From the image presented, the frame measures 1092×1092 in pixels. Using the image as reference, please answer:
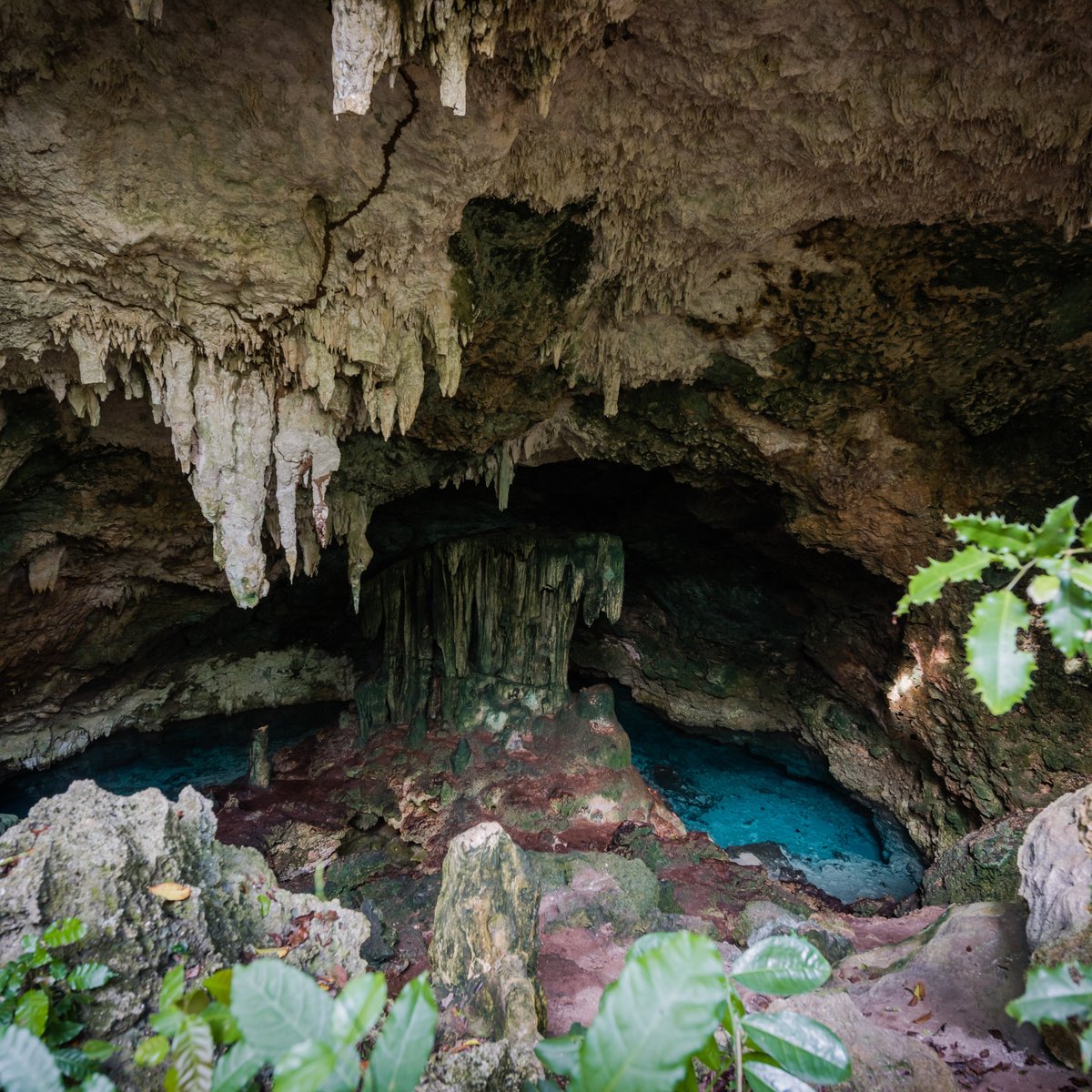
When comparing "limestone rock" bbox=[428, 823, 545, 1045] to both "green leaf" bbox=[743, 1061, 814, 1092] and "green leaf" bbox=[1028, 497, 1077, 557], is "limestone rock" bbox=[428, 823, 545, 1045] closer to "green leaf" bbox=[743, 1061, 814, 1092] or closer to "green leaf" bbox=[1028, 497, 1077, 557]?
"green leaf" bbox=[743, 1061, 814, 1092]

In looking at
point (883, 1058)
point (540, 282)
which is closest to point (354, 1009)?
point (883, 1058)

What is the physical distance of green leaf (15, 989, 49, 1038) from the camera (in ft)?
4.80

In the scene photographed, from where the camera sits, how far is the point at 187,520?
21.9ft

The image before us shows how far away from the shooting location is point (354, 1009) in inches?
33.2

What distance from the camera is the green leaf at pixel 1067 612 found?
0.93 m

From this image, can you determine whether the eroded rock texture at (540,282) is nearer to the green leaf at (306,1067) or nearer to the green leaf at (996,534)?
the green leaf at (996,534)

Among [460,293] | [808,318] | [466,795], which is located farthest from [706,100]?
[466,795]

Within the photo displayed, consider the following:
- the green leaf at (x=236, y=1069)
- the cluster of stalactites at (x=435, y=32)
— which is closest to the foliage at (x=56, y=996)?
the green leaf at (x=236, y=1069)

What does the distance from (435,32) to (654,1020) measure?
2.94 metres

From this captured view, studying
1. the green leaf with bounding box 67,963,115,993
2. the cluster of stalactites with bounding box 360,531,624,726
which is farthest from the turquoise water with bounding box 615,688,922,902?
the green leaf with bounding box 67,963,115,993

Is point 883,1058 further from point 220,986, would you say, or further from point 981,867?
point 981,867

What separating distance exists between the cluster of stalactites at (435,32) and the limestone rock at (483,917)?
3.34 meters

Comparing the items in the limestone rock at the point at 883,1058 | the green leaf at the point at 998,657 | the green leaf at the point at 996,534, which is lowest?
the limestone rock at the point at 883,1058

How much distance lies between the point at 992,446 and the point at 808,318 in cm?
223
